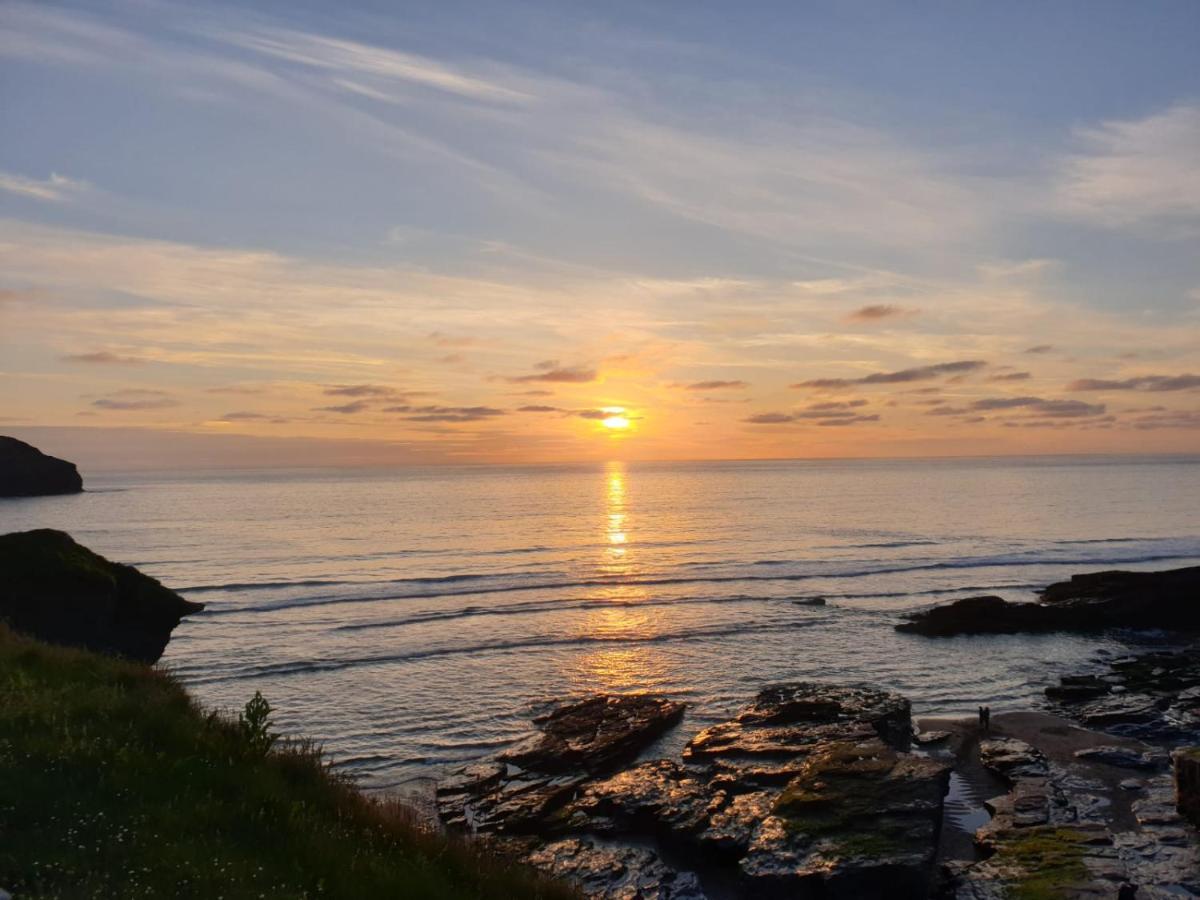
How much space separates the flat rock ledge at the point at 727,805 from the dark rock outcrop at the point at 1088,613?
18.2 metres

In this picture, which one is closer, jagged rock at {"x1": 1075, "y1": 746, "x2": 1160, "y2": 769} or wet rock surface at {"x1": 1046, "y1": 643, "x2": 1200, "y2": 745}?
jagged rock at {"x1": 1075, "y1": 746, "x2": 1160, "y2": 769}

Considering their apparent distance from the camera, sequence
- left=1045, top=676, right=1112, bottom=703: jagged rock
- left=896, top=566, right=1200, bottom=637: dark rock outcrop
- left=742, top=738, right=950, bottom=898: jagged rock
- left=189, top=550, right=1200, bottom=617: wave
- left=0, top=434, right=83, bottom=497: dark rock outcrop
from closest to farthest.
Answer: left=742, top=738, right=950, bottom=898: jagged rock → left=1045, top=676, right=1112, bottom=703: jagged rock → left=896, top=566, right=1200, bottom=637: dark rock outcrop → left=189, top=550, right=1200, bottom=617: wave → left=0, top=434, right=83, bottom=497: dark rock outcrop

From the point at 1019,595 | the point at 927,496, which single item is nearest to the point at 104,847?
the point at 1019,595

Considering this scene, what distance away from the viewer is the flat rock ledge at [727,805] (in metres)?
15.4

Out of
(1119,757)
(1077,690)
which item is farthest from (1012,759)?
(1077,690)

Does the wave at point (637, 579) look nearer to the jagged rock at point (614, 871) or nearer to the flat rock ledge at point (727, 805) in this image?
the flat rock ledge at point (727, 805)

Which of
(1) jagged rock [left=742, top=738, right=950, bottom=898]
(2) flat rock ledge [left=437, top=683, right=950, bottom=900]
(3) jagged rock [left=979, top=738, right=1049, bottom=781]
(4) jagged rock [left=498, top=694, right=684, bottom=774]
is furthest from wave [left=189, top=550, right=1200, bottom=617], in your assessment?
(1) jagged rock [left=742, top=738, right=950, bottom=898]

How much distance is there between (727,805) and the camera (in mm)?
18688

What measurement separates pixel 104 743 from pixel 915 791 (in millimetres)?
14802

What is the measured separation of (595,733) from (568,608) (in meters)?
24.3

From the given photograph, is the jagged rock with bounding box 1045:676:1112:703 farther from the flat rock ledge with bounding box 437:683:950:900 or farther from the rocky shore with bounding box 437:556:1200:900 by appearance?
the flat rock ledge with bounding box 437:683:950:900

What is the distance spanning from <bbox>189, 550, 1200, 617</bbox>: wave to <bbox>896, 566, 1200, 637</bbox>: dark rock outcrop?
10869mm

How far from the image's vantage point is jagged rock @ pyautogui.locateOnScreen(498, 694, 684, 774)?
22.9 metres

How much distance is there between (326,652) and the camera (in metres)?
37.0
